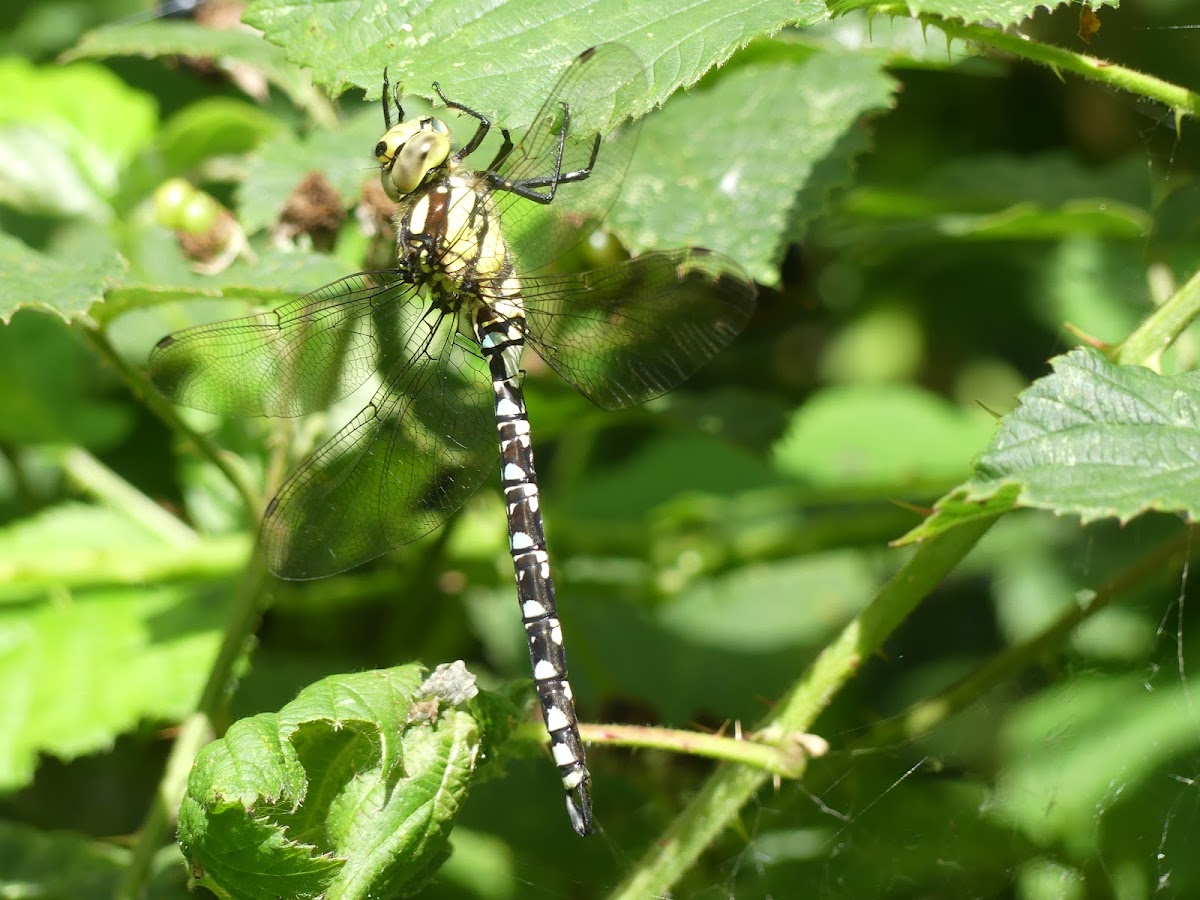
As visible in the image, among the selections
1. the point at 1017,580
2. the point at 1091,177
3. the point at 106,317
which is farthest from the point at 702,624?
the point at 106,317

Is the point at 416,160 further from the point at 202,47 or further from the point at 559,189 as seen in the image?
the point at 202,47

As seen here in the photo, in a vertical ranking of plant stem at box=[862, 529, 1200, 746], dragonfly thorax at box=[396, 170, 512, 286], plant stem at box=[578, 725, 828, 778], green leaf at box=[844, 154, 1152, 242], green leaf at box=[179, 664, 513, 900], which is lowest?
plant stem at box=[862, 529, 1200, 746]

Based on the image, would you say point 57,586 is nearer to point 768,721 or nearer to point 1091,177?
point 768,721

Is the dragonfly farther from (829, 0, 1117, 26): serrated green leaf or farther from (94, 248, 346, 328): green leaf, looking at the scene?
(829, 0, 1117, 26): serrated green leaf

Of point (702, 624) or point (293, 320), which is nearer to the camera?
point (293, 320)

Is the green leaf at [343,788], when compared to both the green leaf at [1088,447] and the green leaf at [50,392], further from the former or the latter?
the green leaf at [50,392]

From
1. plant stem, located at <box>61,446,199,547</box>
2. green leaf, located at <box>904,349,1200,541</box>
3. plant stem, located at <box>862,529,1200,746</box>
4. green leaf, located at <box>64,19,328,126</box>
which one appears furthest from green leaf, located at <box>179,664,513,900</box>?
green leaf, located at <box>64,19,328,126</box>

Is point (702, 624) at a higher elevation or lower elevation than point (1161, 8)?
lower

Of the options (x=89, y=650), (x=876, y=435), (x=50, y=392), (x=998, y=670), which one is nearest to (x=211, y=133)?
(x=50, y=392)
